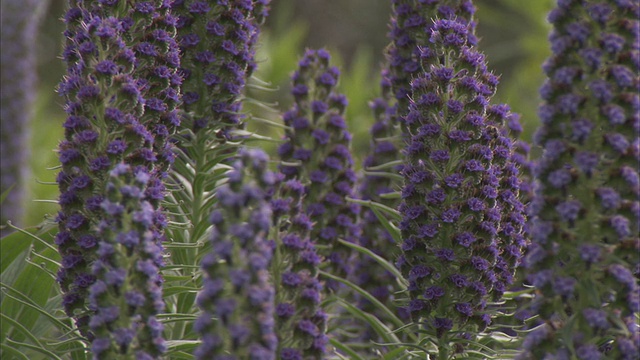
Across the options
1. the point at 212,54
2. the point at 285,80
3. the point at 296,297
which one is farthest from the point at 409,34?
the point at 285,80

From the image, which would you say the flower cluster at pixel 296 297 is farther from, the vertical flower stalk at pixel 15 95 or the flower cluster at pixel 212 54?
the vertical flower stalk at pixel 15 95

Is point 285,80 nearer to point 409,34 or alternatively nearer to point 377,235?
point 377,235

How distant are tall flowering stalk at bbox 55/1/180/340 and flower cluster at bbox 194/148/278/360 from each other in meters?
0.76

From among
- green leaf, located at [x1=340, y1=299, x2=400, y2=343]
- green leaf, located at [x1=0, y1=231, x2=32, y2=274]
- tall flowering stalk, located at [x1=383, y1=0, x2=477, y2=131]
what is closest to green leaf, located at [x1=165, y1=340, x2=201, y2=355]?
green leaf, located at [x1=340, y1=299, x2=400, y2=343]

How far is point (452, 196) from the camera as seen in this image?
3223mm

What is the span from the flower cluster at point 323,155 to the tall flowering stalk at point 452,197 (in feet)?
2.85

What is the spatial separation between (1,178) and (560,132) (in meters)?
5.15

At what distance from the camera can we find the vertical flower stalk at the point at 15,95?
6.73 metres

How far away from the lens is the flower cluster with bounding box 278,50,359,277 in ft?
13.6

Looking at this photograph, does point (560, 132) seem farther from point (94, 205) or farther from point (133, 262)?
point (94, 205)

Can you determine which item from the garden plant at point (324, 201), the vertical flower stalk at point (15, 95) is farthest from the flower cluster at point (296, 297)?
the vertical flower stalk at point (15, 95)

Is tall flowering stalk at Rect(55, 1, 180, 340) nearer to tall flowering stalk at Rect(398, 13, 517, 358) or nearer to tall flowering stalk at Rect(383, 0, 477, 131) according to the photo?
tall flowering stalk at Rect(398, 13, 517, 358)

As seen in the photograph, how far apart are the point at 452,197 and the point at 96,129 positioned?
49.8 inches

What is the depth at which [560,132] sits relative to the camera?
2.57 m
